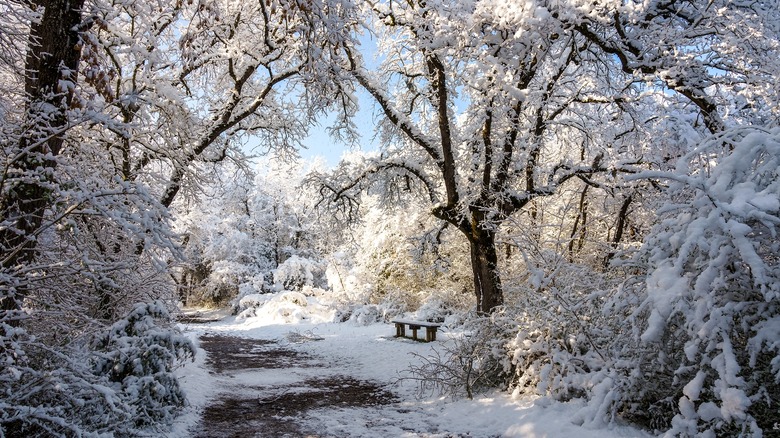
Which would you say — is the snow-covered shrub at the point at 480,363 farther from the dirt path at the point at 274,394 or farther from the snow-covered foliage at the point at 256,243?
the snow-covered foliage at the point at 256,243

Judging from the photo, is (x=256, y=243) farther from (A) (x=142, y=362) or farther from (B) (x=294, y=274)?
(A) (x=142, y=362)

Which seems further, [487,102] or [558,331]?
[487,102]

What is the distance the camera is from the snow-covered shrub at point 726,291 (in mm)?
3158

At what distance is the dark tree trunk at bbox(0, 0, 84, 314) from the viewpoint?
3793 mm

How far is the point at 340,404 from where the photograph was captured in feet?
22.2

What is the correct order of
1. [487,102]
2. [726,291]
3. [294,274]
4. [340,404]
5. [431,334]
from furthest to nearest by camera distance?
[294,274] < [431,334] < [487,102] < [340,404] < [726,291]

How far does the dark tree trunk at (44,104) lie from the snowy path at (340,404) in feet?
8.52

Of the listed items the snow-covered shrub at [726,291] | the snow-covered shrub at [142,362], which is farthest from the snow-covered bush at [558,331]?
the snow-covered shrub at [142,362]

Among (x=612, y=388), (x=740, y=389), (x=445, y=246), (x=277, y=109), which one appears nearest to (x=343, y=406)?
(x=612, y=388)

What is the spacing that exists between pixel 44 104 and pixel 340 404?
5033 mm

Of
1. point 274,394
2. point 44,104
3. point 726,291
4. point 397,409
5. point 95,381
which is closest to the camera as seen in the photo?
point 726,291

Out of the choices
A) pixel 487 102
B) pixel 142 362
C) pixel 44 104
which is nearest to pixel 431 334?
pixel 487 102

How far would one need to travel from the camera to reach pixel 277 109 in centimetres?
1136

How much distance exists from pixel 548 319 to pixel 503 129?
4.43 m
